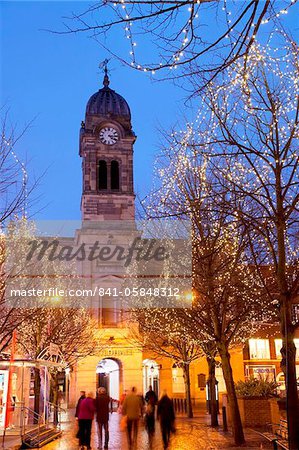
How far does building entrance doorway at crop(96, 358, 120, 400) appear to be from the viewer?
46469 mm

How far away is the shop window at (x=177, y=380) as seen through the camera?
1806 inches

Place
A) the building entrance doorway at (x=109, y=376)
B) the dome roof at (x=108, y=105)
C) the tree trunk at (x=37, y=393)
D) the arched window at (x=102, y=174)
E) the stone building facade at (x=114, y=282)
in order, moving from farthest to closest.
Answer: the dome roof at (x=108, y=105), the arched window at (x=102, y=174), the building entrance doorway at (x=109, y=376), the stone building facade at (x=114, y=282), the tree trunk at (x=37, y=393)

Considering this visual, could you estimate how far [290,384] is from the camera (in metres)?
12.5

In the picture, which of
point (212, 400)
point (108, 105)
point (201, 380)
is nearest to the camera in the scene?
point (212, 400)

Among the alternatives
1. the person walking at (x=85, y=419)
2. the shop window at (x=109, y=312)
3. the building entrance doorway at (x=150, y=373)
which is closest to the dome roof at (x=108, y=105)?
the shop window at (x=109, y=312)

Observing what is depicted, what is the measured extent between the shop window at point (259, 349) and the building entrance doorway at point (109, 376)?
10.7m

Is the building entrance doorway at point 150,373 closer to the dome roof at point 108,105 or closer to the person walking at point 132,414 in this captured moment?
the dome roof at point 108,105

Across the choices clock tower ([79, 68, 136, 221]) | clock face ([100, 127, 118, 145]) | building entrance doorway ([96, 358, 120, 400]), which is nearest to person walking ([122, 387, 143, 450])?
building entrance doorway ([96, 358, 120, 400])

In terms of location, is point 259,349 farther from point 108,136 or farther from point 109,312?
point 108,136

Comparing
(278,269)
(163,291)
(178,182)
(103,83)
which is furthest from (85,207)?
(278,269)

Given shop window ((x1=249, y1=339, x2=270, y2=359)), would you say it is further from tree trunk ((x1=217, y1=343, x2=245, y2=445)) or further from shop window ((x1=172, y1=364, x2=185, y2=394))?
tree trunk ((x1=217, y1=343, x2=245, y2=445))

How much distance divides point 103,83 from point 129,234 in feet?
50.9

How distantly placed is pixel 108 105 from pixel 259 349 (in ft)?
80.5

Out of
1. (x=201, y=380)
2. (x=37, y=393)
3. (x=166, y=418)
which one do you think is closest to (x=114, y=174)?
(x=201, y=380)
